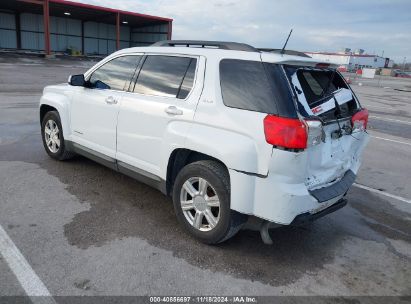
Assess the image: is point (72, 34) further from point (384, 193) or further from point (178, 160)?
point (178, 160)

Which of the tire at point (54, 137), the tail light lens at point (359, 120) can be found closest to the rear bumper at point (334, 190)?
the tail light lens at point (359, 120)

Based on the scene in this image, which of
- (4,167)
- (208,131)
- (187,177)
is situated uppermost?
(208,131)

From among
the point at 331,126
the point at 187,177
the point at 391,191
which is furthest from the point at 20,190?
the point at 391,191

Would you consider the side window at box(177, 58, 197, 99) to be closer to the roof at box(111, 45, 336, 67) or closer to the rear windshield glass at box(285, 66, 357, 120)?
the roof at box(111, 45, 336, 67)

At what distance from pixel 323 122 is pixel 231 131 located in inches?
31.2

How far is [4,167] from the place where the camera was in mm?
5461

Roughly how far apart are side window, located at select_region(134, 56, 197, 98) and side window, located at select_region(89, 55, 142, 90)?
0.23 meters

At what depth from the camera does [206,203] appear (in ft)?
11.8

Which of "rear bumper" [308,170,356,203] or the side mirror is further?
the side mirror

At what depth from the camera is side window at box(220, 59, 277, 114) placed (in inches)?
127

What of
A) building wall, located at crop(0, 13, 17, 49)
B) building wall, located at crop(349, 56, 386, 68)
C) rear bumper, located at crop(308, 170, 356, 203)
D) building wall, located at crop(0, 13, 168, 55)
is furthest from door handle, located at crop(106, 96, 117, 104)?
building wall, located at crop(349, 56, 386, 68)

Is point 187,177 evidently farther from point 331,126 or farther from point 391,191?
point 391,191

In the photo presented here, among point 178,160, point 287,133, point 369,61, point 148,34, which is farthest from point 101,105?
point 369,61

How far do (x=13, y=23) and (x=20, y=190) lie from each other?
4571 centimetres
